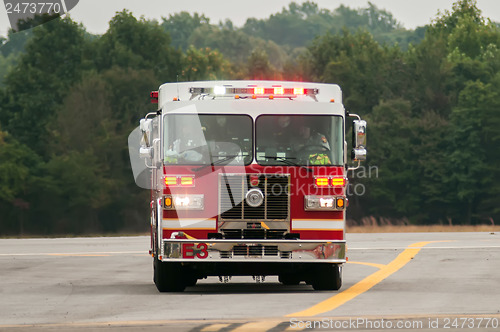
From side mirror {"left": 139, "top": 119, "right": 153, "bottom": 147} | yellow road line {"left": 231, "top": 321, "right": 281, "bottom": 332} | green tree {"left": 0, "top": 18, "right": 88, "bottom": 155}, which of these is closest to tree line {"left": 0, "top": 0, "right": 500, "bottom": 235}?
green tree {"left": 0, "top": 18, "right": 88, "bottom": 155}

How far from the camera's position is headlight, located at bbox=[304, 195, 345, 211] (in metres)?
15.8

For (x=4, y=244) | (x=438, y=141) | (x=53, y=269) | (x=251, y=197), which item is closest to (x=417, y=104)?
(x=438, y=141)

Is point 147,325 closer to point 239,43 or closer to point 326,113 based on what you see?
point 326,113

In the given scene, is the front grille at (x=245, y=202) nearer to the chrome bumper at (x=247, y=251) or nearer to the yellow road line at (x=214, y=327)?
the chrome bumper at (x=247, y=251)

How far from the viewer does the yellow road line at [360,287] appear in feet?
43.2

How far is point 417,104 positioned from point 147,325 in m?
78.1

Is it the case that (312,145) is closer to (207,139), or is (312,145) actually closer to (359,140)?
(359,140)

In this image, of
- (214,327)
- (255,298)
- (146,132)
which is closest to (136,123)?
(146,132)

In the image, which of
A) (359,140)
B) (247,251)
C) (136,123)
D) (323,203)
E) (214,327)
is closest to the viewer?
(214,327)

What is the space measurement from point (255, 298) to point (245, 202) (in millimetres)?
1407

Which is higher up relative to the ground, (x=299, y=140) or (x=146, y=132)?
(x=146, y=132)

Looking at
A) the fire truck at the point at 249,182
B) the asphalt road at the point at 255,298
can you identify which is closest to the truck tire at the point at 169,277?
the fire truck at the point at 249,182

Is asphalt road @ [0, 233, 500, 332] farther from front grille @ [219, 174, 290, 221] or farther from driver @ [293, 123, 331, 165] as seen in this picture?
driver @ [293, 123, 331, 165]

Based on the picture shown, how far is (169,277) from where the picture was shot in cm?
1634
